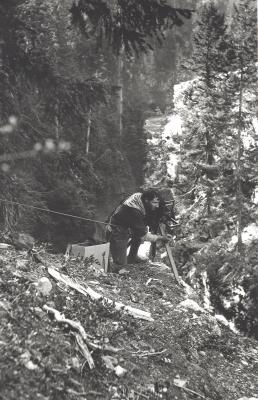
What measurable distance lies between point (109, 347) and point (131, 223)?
4.41m

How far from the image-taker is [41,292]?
4.15 m

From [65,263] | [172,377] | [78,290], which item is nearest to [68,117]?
[65,263]

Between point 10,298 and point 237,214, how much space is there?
19887 millimetres

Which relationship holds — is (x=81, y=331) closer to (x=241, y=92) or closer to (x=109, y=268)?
(x=109, y=268)

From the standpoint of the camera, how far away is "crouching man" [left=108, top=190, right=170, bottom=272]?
7.76 metres

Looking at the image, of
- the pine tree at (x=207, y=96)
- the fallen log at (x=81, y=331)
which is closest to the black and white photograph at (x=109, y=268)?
the fallen log at (x=81, y=331)

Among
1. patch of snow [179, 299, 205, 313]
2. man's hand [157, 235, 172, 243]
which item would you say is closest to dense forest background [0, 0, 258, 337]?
man's hand [157, 235, 172, 243]

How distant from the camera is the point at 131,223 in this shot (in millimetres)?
7883

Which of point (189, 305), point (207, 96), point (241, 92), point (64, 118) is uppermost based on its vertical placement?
point (241, 92)

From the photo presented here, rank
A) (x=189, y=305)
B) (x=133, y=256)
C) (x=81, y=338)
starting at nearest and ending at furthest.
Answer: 1. (x=81, y=338)
2. (x=189, y=305)
3. (x=133, y=256)

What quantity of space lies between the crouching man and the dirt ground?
5.49ft

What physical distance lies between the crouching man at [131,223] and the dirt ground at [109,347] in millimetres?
1672

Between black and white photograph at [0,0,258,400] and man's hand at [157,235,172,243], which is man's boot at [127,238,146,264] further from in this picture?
man's hand at [157,235,172,243]

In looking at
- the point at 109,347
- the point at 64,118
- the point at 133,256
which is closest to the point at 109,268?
the point at 133,256
